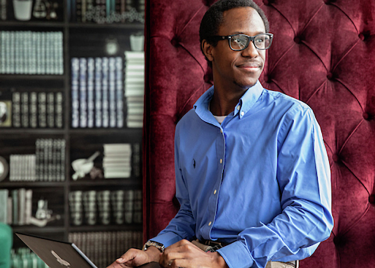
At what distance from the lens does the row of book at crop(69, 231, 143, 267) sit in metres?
2.12

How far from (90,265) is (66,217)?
57.6 inches

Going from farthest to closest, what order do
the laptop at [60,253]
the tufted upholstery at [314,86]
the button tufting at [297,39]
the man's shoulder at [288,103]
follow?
the button tufting at [297,39] < the tufted upholstery at [314,86] < the man's shoulder at [288,103] < the laptop at [60,253]

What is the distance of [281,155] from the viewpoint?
37.5 inches

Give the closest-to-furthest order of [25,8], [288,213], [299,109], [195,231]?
[288,213], [299,109], [195,231], [25,8]

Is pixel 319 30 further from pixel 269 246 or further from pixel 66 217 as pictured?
pixel 66 217

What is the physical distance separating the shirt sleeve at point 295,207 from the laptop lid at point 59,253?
324mm

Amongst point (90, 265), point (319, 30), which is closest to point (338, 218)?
point (319, 30)

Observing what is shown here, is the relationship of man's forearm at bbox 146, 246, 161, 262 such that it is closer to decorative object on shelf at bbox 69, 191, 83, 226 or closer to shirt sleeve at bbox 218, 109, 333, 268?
shirt sleeve at bbox 218, 109, 333, 268

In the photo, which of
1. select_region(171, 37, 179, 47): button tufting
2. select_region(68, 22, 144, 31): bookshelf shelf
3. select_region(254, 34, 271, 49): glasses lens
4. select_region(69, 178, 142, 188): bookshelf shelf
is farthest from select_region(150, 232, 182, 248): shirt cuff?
select_region(68, 22, 144, 31): bookshelf shelf

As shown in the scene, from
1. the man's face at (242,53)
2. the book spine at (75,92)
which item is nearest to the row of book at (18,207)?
the book spine at (75,92)

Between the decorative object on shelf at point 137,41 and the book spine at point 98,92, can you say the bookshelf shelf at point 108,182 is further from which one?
the decorative object on shelf at point 137,41

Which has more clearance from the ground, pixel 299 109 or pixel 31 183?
pixel 299 109

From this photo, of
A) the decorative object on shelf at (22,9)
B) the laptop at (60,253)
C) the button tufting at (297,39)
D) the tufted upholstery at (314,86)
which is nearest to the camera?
the laptop at (60,253)

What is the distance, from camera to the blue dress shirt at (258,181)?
2.82ft
